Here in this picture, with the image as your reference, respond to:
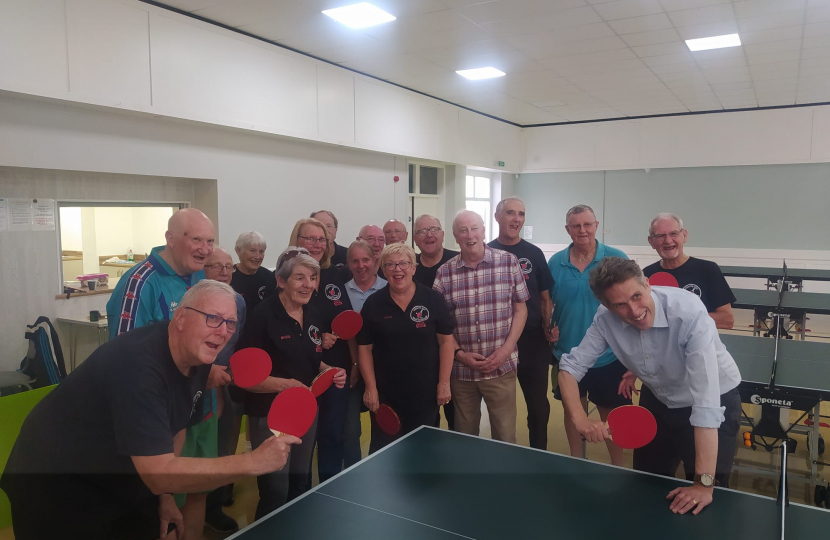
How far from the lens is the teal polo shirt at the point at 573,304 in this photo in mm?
3125

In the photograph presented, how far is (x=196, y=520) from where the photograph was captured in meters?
2.49

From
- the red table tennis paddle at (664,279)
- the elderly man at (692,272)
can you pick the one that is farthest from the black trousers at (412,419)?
the elderly man at (692,272)

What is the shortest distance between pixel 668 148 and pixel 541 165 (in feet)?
6.95

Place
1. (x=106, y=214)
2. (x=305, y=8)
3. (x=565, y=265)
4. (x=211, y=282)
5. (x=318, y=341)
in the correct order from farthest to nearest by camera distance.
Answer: (x=106, y=214), (x=305, y=8), (x=565, y=265), (x=318, y=341), (x=211, y=282)

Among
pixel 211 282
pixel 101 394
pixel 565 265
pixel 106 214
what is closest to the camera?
pixel 101 394

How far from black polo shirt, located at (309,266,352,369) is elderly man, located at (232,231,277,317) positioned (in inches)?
20.3

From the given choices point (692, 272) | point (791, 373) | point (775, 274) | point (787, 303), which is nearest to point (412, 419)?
point (692, 272)

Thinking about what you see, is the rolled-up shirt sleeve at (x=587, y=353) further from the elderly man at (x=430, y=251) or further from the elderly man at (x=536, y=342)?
the elderly man at (x=430, y=251)

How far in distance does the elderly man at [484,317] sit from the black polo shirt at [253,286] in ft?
3.60

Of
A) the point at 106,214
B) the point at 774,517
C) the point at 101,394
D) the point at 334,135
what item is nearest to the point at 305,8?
the point at 334,135

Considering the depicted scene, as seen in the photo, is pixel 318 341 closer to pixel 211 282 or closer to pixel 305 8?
pixel 211 282

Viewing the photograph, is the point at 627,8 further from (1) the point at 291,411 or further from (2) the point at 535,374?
(1) the point at 291,411

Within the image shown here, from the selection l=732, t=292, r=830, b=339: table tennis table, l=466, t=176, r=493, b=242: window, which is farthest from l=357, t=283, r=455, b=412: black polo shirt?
l=466, t=176, r=493, b=242: window

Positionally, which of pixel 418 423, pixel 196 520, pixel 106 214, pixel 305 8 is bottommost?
pixel 196 520
